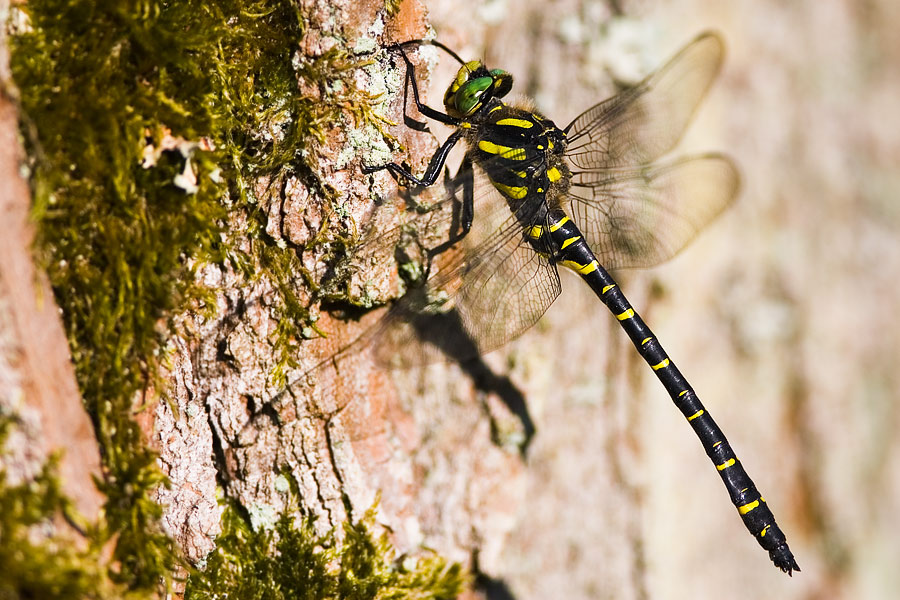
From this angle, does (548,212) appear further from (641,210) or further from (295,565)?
(295,565)

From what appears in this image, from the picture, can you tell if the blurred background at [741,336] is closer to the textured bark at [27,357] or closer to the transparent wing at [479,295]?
the transparent wing at [479,295]

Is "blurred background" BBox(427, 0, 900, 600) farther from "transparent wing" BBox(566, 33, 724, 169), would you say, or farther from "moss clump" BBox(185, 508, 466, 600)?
"moss clump" BBox(185, 508, 466, 600)

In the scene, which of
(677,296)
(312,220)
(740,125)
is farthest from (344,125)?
(740,125)

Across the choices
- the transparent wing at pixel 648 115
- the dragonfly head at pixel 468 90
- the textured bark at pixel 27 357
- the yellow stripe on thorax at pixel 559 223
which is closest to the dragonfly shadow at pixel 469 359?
the yellow stripe on thorax at pixel 559 223

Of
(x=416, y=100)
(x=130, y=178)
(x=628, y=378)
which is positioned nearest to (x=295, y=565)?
(x=130, y=178)

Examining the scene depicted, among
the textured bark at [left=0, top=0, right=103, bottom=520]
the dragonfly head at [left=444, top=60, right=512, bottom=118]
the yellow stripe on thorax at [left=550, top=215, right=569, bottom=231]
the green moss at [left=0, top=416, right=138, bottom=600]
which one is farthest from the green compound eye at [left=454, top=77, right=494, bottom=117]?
the green moss at [left=0, top=416, right=138, bottom=600]

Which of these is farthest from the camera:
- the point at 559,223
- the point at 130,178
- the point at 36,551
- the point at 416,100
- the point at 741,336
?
the point at 741,336

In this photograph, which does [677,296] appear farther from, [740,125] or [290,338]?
[290,338]
